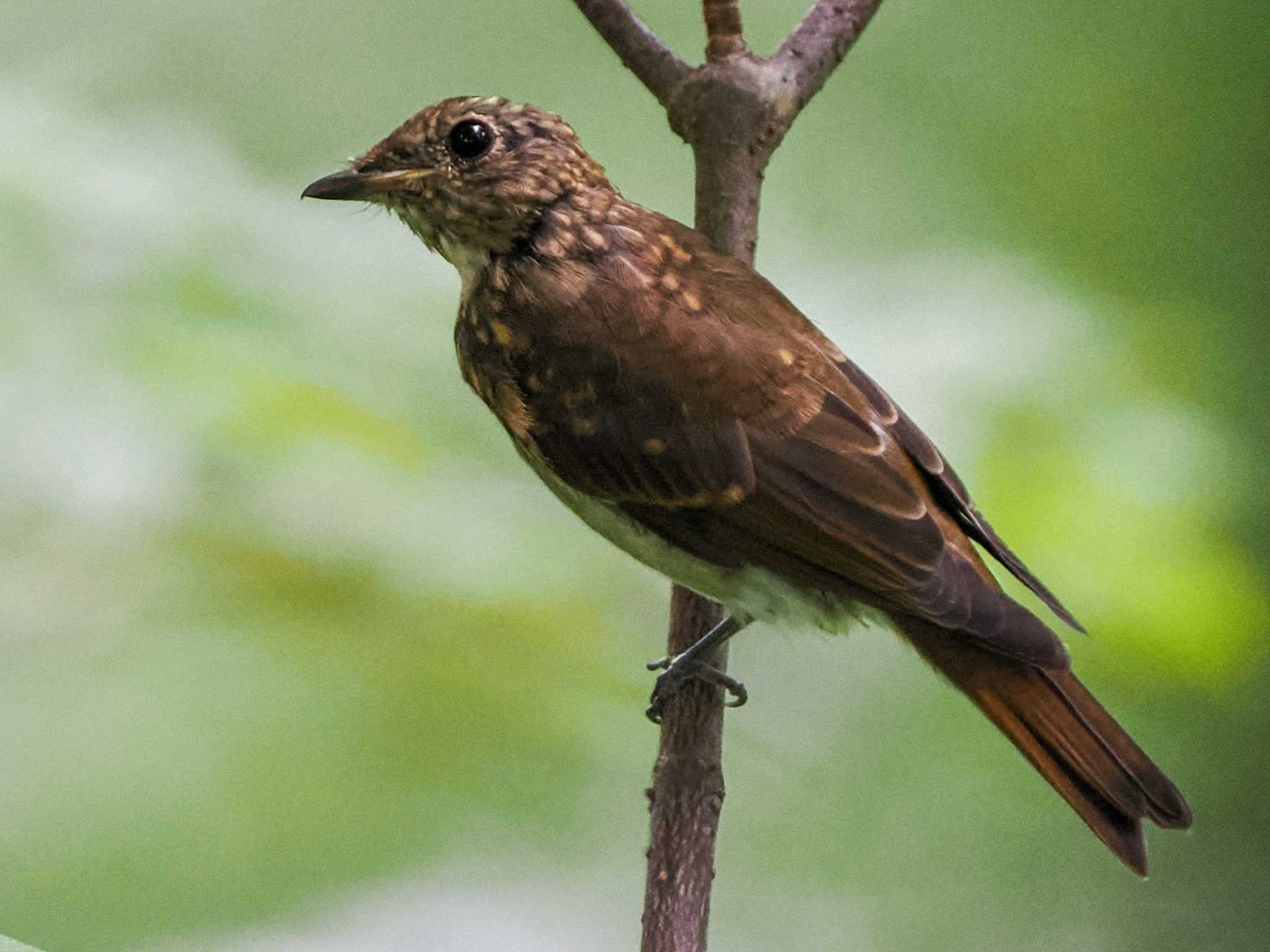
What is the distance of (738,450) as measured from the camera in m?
2.34

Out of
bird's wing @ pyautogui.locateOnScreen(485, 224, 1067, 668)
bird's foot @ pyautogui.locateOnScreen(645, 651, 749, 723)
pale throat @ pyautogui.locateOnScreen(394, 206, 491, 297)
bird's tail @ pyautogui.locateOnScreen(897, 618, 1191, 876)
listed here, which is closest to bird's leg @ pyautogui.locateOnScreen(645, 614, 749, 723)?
bird's foot @ pyautogui.locateOnScreen(645, 651, 749, 723)

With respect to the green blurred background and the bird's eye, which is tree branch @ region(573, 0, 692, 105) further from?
the green blurred background

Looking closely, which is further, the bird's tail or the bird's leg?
the bird's leg

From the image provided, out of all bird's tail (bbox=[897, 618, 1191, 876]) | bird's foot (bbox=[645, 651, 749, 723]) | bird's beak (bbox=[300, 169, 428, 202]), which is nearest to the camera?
bird's tail (bbox=[897, 618, 1191, 876])

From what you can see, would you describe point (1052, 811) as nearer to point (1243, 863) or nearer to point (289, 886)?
point (1243, 863)

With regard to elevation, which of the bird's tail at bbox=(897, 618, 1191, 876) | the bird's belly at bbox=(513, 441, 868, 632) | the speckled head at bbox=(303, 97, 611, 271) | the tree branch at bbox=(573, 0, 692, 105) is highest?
the tree branch at bbox=(573, 0, 692, 105)

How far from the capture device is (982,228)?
3338 mm

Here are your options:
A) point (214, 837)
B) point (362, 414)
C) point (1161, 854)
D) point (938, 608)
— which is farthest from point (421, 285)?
point (1161, 854)

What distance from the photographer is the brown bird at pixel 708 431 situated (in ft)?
7.57

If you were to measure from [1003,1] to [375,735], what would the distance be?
210cm

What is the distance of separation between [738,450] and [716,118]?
485 mm

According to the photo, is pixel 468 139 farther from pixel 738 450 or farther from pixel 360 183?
pixel 738 450

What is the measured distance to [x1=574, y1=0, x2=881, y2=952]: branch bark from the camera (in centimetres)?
238

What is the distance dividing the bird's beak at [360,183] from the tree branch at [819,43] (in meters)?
0.55
